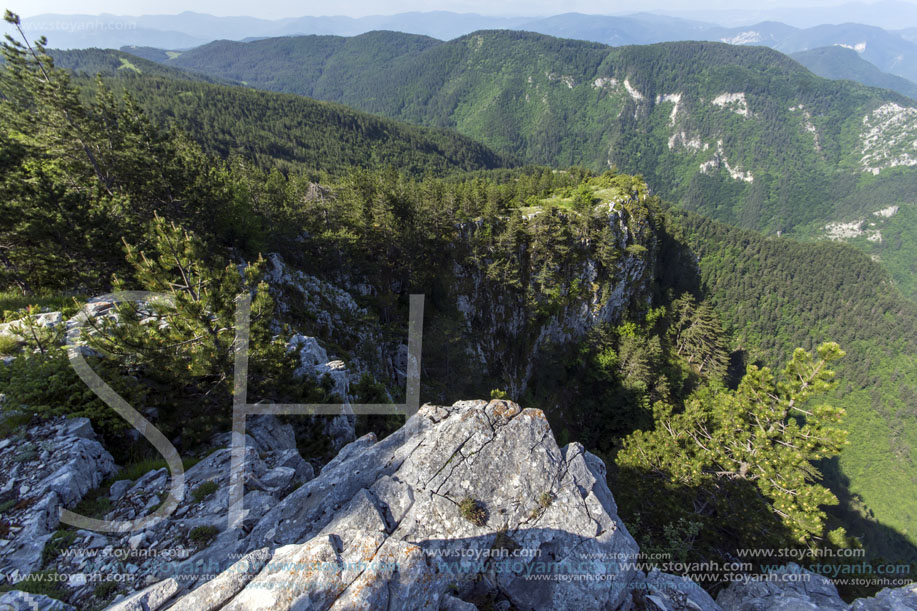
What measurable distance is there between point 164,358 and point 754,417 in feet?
82.9

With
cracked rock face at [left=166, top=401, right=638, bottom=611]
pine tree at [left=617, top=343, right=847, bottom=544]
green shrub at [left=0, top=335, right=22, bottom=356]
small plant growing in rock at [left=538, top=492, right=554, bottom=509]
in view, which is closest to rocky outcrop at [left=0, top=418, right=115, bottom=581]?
green shrub at [left=0, top=335, right=22, bottom=356]

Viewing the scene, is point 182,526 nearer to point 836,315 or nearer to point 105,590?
point 105,590

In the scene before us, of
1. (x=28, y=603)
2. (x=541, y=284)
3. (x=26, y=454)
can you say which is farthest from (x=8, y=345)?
(x=541, y=284)

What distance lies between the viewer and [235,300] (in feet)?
37.7

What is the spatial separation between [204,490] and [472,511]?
7.24m

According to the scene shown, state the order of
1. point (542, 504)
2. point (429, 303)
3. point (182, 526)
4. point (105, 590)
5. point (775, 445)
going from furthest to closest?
point (429, 303)
point (775, 445)
point (542, 504)
point (182, 526)
point (105, 590)

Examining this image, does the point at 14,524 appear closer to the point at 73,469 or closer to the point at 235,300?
the point at 73,469

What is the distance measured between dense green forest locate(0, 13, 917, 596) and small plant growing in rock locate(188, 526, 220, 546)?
395 cm

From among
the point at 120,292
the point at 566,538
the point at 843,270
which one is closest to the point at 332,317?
the point at 120,292

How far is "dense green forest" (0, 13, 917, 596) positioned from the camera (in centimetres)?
1147

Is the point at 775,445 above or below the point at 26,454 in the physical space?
below

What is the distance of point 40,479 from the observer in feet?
27.7

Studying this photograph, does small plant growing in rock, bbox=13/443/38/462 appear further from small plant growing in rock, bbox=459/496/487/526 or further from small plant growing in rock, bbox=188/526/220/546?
small plant growing in rock, bbox=459/496/487/526

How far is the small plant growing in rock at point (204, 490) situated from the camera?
9375mm
